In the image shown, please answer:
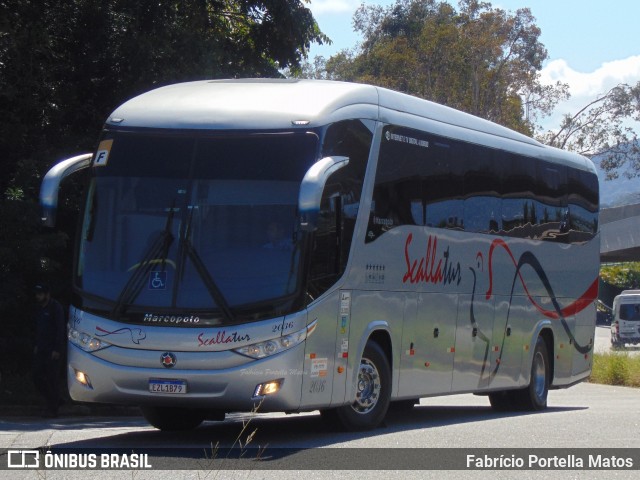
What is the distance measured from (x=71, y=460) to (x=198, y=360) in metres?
1.65

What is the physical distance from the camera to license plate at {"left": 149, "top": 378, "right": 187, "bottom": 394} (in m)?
11.3

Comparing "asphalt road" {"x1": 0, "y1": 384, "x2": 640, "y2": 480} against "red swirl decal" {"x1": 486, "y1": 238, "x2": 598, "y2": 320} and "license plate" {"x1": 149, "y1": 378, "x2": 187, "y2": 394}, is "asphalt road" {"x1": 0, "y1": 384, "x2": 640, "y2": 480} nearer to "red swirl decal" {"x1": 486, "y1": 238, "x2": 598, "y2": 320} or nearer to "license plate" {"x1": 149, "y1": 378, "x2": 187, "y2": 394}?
"license plate" {"x1": 149, "y1": 378, "x2": 187, "y2": 394}

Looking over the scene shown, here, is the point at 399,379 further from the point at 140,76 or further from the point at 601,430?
the point at 140,76

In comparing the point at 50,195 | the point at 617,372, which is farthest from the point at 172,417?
the point at 617,372

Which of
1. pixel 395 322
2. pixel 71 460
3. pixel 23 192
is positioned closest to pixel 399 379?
pixel 395 322

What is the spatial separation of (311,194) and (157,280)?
1856mm

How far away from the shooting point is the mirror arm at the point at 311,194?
35.5 feet

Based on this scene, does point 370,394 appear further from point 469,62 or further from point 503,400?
point 469,62

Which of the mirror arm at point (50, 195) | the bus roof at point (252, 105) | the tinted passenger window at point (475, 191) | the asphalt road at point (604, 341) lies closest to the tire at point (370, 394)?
the tinted passenger window at point (475, 191)

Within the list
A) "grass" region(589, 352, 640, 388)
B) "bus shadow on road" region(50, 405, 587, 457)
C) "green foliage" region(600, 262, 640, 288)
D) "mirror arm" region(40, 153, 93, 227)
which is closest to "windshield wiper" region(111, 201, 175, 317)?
"mirror arm" region(40, 153, 93, 227)

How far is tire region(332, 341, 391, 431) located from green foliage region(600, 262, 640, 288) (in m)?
75.8

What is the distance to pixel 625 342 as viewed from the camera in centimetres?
5466

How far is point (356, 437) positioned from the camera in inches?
484

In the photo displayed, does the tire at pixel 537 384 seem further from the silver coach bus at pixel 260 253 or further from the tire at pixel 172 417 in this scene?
the tire at pixel 172 417
